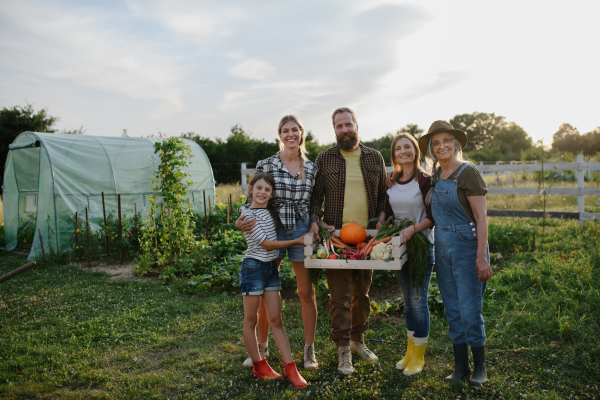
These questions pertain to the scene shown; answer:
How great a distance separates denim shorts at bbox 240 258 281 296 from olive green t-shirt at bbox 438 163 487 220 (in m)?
1.59

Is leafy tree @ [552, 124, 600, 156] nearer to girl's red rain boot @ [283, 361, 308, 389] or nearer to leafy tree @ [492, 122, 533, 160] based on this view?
leafy tree @ [492, 122, 533, 160]

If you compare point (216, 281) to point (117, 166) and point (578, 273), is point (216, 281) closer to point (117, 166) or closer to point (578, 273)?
point (578, 273)

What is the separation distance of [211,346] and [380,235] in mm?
2111

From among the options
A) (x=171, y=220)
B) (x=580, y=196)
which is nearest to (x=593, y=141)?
(x=580, y=196)

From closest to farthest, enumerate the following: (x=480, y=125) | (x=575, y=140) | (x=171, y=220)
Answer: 1. (x=171, y=220)
2. (x=575, y=140)
3. (x=480, y=125)

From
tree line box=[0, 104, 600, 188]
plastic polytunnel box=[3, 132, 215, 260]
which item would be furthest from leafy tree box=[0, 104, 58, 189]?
plastic polytunnel box=[3, 132, 215, 260]

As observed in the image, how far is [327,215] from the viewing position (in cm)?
347

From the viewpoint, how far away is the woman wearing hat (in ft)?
9.21

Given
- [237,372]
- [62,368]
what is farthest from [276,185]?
[62,368]

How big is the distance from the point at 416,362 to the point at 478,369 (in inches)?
18.8

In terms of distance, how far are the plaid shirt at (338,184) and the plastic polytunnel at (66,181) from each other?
17.8 feet

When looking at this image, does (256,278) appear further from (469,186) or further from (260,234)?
(469,186)

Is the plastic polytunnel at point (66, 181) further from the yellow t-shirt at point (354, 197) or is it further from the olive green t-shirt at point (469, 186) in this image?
the olive green t-shirt at point (469, 186)

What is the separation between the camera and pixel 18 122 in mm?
21125
